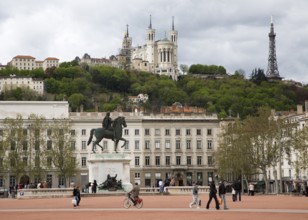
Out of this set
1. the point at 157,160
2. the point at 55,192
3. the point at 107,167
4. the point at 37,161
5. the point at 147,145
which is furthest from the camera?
the point at 157,160

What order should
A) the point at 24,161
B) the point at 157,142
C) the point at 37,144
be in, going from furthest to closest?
the point at 157,142 < the point at 37,144 < the point at 24,161

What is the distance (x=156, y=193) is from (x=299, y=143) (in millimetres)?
21460

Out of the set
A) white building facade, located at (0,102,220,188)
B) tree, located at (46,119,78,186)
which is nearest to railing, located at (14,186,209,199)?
tree, located at (46,119,78,186)

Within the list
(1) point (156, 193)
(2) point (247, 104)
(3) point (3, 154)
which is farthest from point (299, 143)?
(2) point (247, 104)

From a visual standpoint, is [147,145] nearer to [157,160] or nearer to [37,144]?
[157,160]

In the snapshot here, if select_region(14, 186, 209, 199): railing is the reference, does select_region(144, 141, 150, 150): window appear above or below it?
above

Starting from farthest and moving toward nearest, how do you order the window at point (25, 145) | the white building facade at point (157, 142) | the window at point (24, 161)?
the white building facade at point (157, 142)
the window at point (25, 145)
the window at point (24, 161)

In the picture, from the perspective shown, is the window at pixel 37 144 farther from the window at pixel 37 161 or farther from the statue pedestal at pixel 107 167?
the statue pedestal at pixel 107 167

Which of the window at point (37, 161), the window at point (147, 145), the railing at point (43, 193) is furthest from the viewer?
the window at point (147, 145)

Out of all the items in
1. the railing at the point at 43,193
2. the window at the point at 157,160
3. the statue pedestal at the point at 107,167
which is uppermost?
the window at the point at 157,160

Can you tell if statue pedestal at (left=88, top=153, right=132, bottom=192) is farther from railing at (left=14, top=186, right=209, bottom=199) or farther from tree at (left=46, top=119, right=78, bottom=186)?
tree at (left=46, top=119, right=78, bottom=186)

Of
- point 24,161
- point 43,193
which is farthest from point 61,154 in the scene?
point 43,193

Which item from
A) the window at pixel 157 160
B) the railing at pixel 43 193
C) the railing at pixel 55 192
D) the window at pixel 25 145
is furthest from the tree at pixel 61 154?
the railing at pixel 43 193

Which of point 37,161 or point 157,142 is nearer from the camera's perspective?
point 37,161
